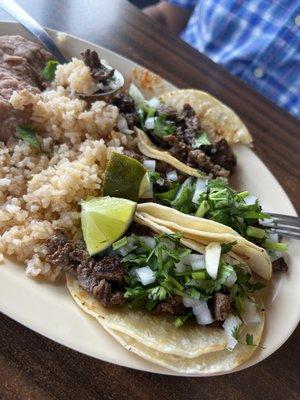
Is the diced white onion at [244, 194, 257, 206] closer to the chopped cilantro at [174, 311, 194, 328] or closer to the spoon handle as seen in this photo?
the chopped cilantro at [174, 311, 194, 328]

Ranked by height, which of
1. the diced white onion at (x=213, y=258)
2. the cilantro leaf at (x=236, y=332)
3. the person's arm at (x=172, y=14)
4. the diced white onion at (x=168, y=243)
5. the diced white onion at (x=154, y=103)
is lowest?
the person's arm at (x=172, y=14)

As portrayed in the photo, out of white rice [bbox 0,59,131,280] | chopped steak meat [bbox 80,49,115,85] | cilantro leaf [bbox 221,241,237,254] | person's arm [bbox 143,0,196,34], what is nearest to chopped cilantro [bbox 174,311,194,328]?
cilantro leaf [bbox 221,241,237,254]

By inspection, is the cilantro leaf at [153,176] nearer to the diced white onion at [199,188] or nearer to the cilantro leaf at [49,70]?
the diced white onion at [199,188]

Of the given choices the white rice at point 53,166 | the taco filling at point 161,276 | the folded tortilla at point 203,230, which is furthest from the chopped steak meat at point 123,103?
the taco filling at point 161,276

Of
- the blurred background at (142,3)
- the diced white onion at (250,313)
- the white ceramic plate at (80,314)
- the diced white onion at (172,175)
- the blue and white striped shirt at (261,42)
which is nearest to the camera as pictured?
the white ceramic plate at (80,314)

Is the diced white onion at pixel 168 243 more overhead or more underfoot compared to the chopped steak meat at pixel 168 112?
more underfoot

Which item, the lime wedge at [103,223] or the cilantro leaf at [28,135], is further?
the cilantro leaf at [28,135]

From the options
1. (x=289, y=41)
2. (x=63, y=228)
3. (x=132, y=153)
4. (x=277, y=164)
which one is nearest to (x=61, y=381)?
(x=63, y=228)
